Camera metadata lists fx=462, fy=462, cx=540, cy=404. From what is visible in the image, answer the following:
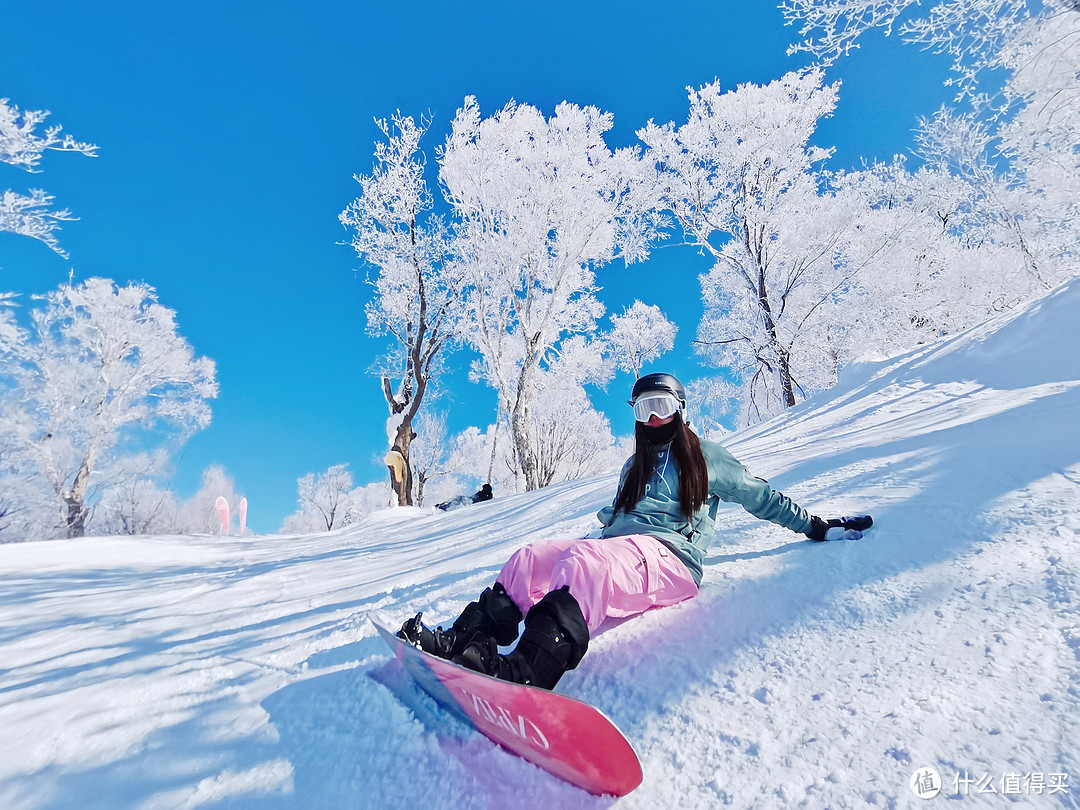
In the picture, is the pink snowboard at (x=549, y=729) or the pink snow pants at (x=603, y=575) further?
the pink snow pants at (x=603, y=575)

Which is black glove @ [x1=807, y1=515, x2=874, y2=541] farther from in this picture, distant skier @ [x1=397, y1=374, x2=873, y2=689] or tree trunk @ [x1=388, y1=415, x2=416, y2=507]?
tree trunk @ [x1=388, y1=415, x2=416, y2=507]

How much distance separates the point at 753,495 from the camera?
6.83ft

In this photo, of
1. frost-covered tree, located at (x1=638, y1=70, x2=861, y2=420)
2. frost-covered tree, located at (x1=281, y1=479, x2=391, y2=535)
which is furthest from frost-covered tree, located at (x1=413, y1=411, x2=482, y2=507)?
frost-covered tree, located at (x1=638, y1=70, x2=861, y2=420)

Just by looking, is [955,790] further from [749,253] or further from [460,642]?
[749,253]

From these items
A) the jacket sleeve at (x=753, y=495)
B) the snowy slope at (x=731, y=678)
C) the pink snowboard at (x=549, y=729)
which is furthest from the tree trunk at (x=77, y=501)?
the jacket sleeve at (x=753, y=495)

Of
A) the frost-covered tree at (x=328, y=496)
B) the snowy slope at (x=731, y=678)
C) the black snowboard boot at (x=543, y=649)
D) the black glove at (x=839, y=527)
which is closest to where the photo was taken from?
the snowy slope at (x=731, y=678)

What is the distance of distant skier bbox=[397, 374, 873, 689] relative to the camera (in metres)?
1.35

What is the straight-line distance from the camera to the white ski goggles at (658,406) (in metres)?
2.18

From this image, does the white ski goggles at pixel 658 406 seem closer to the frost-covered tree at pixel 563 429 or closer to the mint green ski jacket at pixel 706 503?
→ the mint green ski jacket at pixel 706 503

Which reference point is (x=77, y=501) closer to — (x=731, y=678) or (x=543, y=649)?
(x=543, y=649)

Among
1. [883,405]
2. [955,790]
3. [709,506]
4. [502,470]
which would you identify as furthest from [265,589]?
→ [502,470]

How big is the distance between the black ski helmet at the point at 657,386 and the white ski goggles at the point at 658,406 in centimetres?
3

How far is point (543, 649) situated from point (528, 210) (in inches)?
440

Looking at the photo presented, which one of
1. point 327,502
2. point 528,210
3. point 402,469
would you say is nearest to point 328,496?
point 327,502
